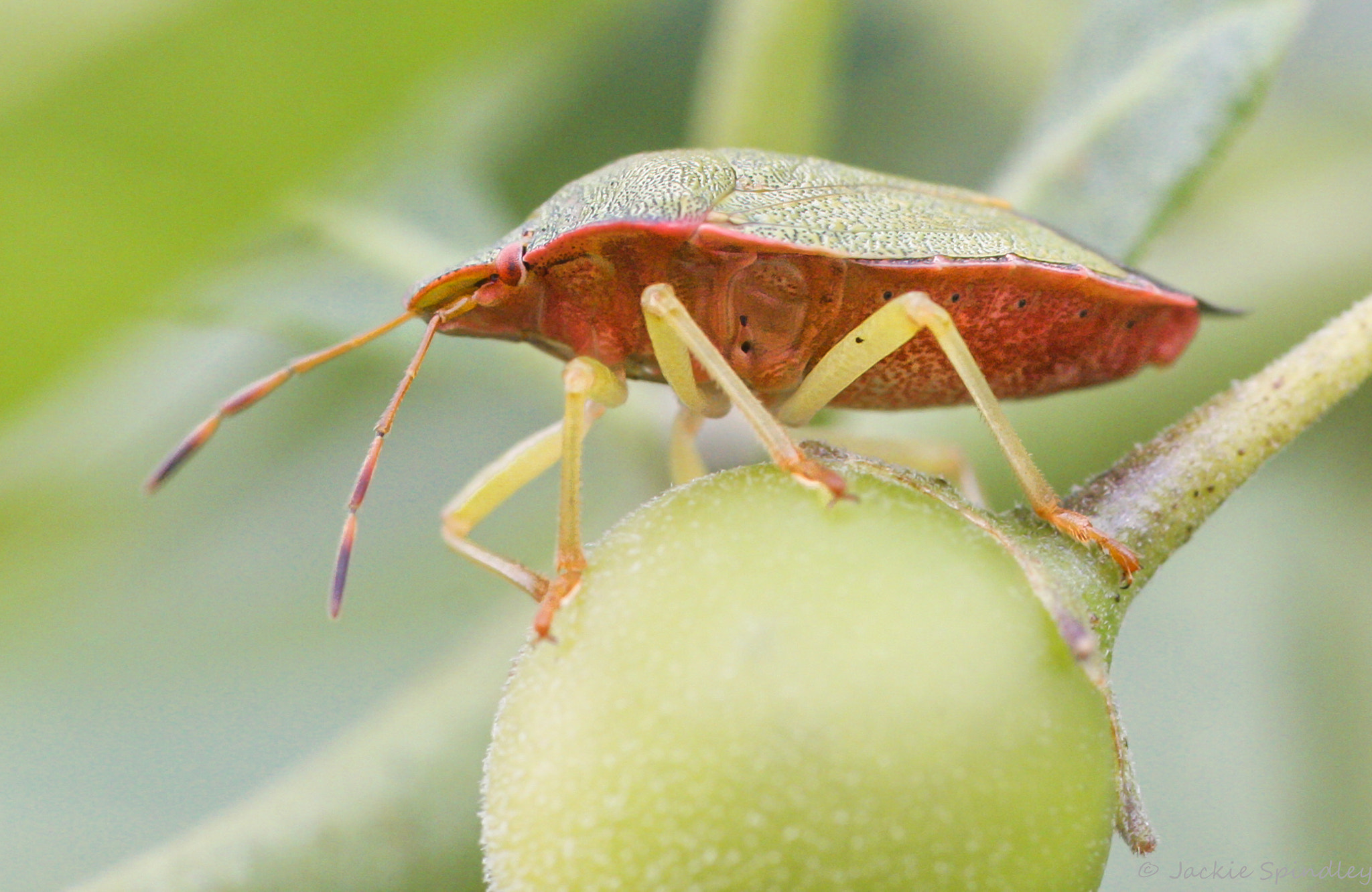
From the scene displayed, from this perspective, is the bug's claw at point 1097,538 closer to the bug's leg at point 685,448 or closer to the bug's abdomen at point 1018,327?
the bug's abdomen at point 1018,327

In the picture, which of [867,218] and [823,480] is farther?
[867,218]

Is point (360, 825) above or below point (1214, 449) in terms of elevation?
below

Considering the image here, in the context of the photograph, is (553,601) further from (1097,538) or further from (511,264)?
(511,264)

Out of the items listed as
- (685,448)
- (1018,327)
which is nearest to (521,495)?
(685,448)

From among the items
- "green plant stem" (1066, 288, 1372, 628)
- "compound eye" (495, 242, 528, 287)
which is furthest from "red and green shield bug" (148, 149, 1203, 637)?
"green plant stem" (1066, 288, 1372, 628)

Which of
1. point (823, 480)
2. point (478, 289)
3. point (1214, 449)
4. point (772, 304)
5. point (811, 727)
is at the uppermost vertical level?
point (478, 289)
